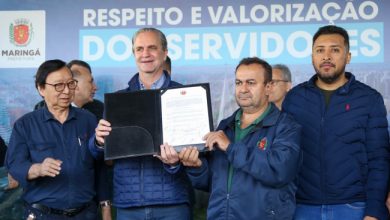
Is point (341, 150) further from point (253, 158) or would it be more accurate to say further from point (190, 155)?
point (190, 155)

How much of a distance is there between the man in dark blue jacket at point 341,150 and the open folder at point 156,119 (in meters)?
0.59

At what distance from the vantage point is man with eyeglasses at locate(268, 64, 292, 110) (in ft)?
17.4

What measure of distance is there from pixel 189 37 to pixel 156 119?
2.11 m

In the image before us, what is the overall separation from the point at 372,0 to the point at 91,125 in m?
2.73

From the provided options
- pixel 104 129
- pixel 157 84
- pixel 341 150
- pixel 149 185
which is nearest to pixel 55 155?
pixel 104 129

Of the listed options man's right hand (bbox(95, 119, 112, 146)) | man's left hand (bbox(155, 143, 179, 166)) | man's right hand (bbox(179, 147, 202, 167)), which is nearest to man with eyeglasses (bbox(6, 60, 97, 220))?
man's right hand (bbox(95, 119, 112, 146))

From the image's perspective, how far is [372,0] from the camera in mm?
5574

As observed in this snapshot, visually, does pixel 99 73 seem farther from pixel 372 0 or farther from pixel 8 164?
pixel 372 0

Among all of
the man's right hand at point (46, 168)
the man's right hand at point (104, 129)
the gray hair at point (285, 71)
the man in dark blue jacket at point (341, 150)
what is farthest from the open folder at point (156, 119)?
the gray hair at point (285, 71)

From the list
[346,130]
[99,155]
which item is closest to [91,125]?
[99,155]

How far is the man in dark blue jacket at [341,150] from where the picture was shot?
3676mm

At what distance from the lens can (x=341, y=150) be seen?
12.1ft

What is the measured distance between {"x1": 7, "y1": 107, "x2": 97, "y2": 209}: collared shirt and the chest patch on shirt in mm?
1141

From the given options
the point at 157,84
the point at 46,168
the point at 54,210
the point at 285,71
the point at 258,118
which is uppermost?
the point at 285,71
